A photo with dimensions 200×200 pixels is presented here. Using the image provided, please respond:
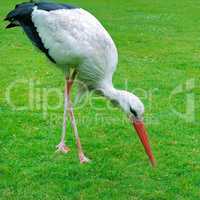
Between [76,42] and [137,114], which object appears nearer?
[137,114]

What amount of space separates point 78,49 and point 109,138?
1566 mm

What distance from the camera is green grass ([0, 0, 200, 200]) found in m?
5.74

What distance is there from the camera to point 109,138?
24.0 ft

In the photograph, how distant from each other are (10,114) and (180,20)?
11288 millimetres

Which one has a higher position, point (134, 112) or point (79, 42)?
point (79, 42)

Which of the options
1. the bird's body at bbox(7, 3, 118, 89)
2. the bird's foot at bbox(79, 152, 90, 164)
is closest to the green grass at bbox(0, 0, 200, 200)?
the bird's foot at bbox(79, 152, 90, 164)

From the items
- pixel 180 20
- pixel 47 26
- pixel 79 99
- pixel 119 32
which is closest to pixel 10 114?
pixel 79 99

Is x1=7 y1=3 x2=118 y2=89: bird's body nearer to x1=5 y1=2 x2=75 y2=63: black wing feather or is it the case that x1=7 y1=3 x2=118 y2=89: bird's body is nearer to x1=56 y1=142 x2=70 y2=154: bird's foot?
x1=5 y1=2 x2=75 y2=63: black wing feather

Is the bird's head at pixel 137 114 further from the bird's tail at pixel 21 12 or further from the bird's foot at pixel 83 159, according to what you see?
the bird's tail at pixel 21 12

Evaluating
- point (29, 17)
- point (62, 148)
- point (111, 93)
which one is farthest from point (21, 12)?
point (62, 148)

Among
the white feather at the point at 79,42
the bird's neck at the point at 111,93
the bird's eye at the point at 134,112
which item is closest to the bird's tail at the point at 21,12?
the white feather at the point at 79,42

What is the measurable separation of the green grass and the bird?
317 millimetres

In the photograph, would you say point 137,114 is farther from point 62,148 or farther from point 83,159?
point 62,148

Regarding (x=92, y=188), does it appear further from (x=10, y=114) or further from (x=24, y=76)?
(x=24, y=76)
